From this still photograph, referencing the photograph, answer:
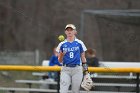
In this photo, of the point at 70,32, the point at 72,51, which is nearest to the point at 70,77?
the point at 72,51

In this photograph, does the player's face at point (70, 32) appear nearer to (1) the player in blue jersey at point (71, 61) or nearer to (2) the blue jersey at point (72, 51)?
(1) the player in blue jersey at point (71, 61)

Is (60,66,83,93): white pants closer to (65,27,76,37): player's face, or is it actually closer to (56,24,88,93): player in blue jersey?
(56,24,88,93): player in blue jersey

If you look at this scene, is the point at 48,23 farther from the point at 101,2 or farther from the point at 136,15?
the point at 136,15

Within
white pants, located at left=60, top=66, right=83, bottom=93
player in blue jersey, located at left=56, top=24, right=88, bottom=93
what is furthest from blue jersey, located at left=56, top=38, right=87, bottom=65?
white pants, located at left=60, top=66, right=83, bottom=93

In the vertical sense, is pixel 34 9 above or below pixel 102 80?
above

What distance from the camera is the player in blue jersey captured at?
10219mm

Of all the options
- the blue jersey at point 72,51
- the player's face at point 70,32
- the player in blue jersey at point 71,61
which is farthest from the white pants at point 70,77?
the player's face at point 70,32

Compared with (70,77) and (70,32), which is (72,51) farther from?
(70,77)

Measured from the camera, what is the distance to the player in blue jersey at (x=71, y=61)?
10219 millimetres

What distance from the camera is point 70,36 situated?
33.7 ft

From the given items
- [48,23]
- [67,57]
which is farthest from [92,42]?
[67,57]

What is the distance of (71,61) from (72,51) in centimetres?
19

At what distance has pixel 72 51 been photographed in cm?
1027

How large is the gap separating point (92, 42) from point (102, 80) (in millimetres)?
13406
